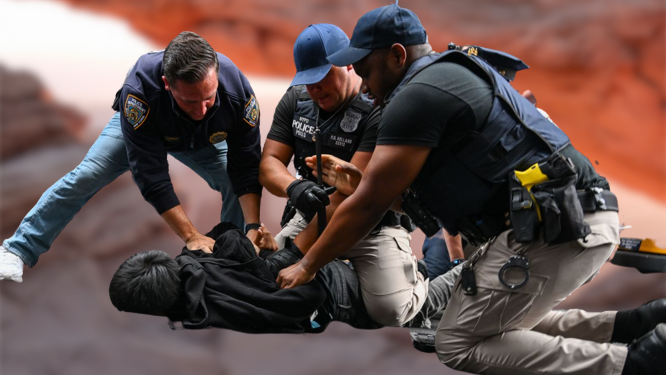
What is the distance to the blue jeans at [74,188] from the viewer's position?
2525 millimetres

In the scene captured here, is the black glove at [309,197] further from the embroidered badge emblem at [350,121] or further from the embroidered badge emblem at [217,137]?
the embroidered badge emblem at [217,137]

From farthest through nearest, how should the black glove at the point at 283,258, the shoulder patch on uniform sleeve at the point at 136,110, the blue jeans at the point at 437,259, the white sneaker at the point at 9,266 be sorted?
the blue jeans at the point at 437,259 < the white sneaker at the point at 9,266 < the shoulder patch on uniform sleeve at the point at 136,110 < the black glove at the point at 283,258

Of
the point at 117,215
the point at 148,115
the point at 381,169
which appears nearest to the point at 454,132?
the point at 381,169

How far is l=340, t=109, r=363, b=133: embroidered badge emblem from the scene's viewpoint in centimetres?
224

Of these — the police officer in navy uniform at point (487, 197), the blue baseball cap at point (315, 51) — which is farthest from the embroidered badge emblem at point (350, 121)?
the police officer in navy uniform at point (487, 197)

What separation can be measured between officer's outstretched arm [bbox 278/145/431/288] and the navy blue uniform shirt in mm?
680

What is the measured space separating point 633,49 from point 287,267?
2.95 metres

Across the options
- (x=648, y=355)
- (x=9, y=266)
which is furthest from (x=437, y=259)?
(x=9, y=266)

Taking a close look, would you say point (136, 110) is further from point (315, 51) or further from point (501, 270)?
point (501, 270)

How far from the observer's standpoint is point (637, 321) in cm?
203

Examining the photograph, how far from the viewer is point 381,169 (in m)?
1.72

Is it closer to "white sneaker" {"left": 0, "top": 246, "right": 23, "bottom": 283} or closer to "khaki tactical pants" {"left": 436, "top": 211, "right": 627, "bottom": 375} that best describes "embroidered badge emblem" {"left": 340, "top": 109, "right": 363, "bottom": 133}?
"khaki tactical pants" {"left": 436, "top": 211, "right": 627, "bottom": 375}

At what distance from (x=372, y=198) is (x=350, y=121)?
54cm

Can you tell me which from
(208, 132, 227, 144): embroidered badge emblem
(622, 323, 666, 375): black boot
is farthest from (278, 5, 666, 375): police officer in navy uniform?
(208, 132, 227, 144): embroidered badge emblem
